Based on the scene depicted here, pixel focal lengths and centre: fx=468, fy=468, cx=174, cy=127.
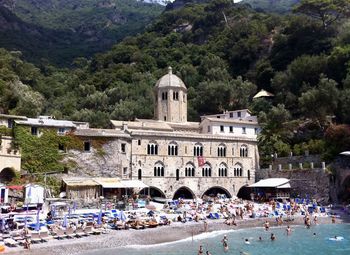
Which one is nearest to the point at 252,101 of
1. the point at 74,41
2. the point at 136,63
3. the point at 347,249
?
the point at 136,63

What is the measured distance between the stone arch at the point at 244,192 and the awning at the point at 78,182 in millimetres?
19615

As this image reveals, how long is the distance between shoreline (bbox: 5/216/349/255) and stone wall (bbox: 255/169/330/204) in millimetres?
6027

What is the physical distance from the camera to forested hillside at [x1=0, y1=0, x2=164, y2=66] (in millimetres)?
128938

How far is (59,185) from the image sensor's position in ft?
149

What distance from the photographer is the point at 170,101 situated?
64.2m

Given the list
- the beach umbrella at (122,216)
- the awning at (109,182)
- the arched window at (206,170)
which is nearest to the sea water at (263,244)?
the beach umbrella at (122,216)

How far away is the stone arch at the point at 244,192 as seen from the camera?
57.1 meters

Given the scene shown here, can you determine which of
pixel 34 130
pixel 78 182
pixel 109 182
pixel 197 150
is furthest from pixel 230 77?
pixel 34 130

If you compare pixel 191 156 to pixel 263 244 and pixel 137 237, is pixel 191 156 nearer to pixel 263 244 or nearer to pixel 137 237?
pixel 137 237

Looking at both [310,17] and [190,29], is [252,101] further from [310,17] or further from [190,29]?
[190,29]

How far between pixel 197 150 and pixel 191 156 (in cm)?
110

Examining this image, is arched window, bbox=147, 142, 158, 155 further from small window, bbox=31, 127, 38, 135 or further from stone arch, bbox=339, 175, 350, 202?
stone arch, bbox=339, 175, 350, 202

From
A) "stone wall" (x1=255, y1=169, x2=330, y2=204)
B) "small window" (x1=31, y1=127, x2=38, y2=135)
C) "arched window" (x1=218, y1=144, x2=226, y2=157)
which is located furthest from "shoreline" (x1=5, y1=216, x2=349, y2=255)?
"small window" (x1=31, y1=127, x2=38, y2=135)

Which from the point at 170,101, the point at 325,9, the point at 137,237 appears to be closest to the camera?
the point at 137,237
